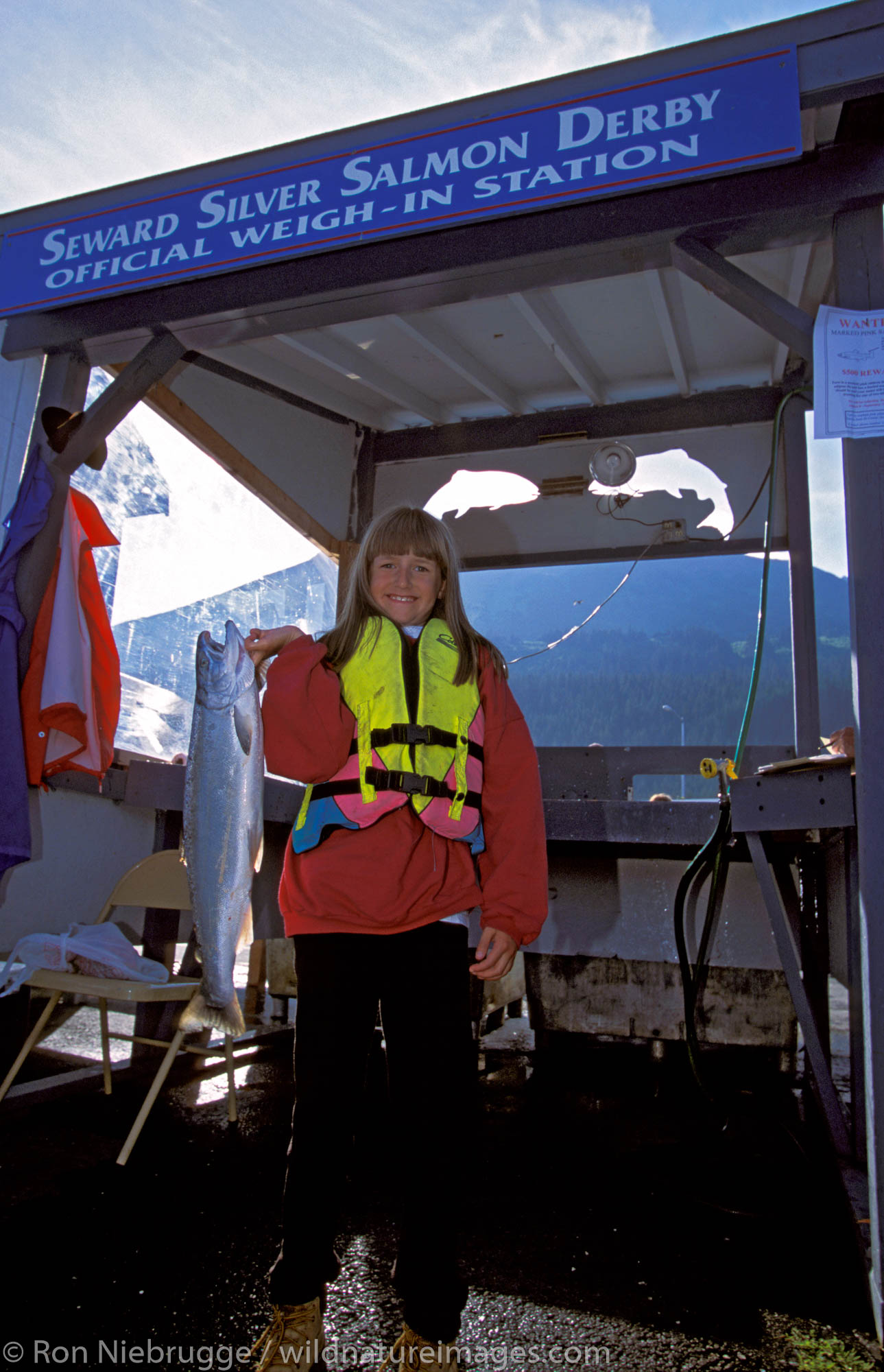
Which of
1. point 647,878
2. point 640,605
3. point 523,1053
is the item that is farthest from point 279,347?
point 640,605

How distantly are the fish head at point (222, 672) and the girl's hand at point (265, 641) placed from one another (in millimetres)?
112

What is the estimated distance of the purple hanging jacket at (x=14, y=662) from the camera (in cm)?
332

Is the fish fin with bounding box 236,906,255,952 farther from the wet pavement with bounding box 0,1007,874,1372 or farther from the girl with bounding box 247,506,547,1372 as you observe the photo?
the wet pavement with bounding box 0,1007,874,1372

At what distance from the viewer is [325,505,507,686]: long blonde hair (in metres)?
2.11

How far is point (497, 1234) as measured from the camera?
8.23 ft

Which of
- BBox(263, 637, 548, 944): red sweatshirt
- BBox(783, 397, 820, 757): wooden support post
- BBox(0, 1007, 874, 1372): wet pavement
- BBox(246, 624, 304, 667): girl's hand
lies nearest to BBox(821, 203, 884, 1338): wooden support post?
BBox(0, 1007, 874, 1372): wet pavement

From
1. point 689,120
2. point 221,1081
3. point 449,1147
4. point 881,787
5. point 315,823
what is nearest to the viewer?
point 449,1147

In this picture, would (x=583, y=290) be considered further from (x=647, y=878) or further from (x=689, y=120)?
(x=647, y=878)

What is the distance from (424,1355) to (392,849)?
924 millimetres

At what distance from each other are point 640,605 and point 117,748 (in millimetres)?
43878

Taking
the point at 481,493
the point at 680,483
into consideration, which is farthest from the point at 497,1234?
the point at 481,493

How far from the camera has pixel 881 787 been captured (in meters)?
2.34

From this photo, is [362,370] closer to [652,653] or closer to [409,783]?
[409,783]

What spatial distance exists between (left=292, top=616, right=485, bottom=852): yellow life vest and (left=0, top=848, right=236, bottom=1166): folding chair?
1.36 meters
